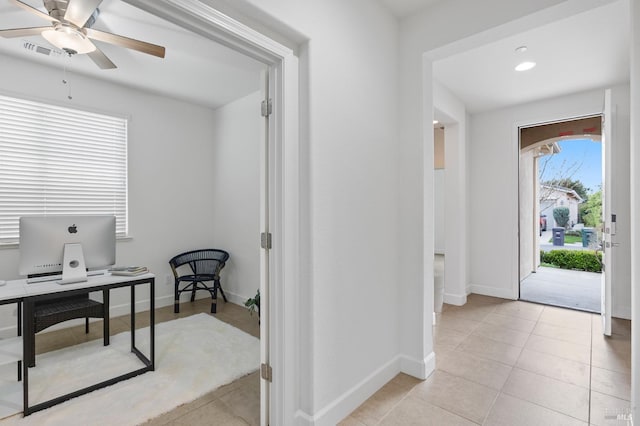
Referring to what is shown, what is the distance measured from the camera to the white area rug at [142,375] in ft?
6.51

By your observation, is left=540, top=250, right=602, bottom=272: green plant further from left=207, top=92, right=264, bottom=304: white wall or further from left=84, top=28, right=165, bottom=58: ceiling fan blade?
left=84, top=28, right=165, bottom=58: ceiling fan blade

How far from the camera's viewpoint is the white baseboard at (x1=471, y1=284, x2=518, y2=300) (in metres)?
4.34

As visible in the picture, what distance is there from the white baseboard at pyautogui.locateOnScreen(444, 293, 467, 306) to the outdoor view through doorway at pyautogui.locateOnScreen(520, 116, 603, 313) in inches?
53.1

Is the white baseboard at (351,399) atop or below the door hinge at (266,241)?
below

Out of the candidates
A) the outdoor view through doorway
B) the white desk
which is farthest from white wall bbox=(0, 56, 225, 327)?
the outdoor view through doorway

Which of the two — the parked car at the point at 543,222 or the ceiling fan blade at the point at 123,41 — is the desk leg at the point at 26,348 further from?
the parked car at the point at 543,222

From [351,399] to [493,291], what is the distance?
335 cm

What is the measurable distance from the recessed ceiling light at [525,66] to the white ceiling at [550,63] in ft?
0.19

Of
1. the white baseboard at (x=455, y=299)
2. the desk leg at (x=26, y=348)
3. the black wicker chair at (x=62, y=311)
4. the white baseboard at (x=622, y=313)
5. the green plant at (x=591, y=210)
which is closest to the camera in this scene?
the desk leg at (x=26, y=348)

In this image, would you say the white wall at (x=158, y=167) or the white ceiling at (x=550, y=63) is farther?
the white wall at (x=158, y=167)

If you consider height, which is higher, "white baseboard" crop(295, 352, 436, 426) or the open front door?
the open front door

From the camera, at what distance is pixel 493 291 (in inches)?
176

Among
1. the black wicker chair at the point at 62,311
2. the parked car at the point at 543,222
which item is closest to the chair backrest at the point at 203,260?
the black wicker chair at the point at 62,311

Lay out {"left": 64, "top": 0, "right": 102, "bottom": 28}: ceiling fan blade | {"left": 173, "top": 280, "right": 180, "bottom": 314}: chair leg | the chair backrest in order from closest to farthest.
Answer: {"left": 64, "top": 0, "right": 102, "bottom": 28}: ceiling fan blade, {"left": 173, "top": 280, "right": 180, "bottom": 314}: chair leg, the chair backrest
